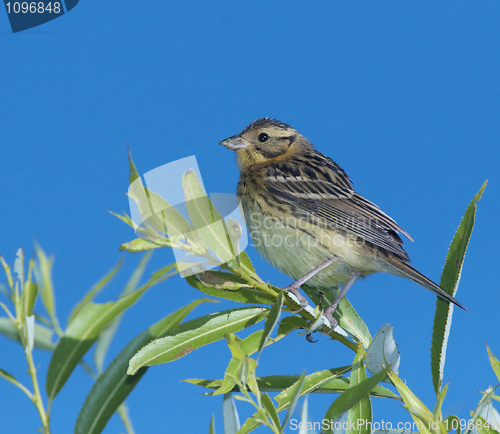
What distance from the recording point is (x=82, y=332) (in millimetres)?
2227

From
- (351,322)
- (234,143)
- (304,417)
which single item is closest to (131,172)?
(304,417)

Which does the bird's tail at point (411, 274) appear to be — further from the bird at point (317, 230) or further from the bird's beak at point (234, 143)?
the bird's beak at point (234, 143)

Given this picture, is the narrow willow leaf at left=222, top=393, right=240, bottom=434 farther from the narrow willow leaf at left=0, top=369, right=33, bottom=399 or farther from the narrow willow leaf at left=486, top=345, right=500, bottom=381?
the narrow willow leaf at left=486, top=345, right=500, bottom=381

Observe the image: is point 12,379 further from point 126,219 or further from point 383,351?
point 383,351

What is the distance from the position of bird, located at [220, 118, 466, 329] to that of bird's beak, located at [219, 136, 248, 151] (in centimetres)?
36

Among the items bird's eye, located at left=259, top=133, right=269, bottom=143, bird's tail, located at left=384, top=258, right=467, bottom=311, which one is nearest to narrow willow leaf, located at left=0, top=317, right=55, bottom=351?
bird's tail, located at left=384, top=258, right=467, bottom=311

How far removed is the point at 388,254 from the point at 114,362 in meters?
2.95

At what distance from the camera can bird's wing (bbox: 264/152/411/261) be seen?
15.0 ft

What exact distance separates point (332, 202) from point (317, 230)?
53 centimetres

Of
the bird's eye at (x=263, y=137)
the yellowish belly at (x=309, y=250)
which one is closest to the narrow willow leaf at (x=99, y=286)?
the yellowish belly at (x=309, y=250)

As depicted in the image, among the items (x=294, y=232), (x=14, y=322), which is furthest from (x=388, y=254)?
(x=14, y=322)

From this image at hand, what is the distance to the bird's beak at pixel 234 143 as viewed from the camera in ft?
18.2

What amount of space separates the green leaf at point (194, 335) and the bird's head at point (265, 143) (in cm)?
338

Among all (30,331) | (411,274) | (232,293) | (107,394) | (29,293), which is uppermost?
(29,293)
